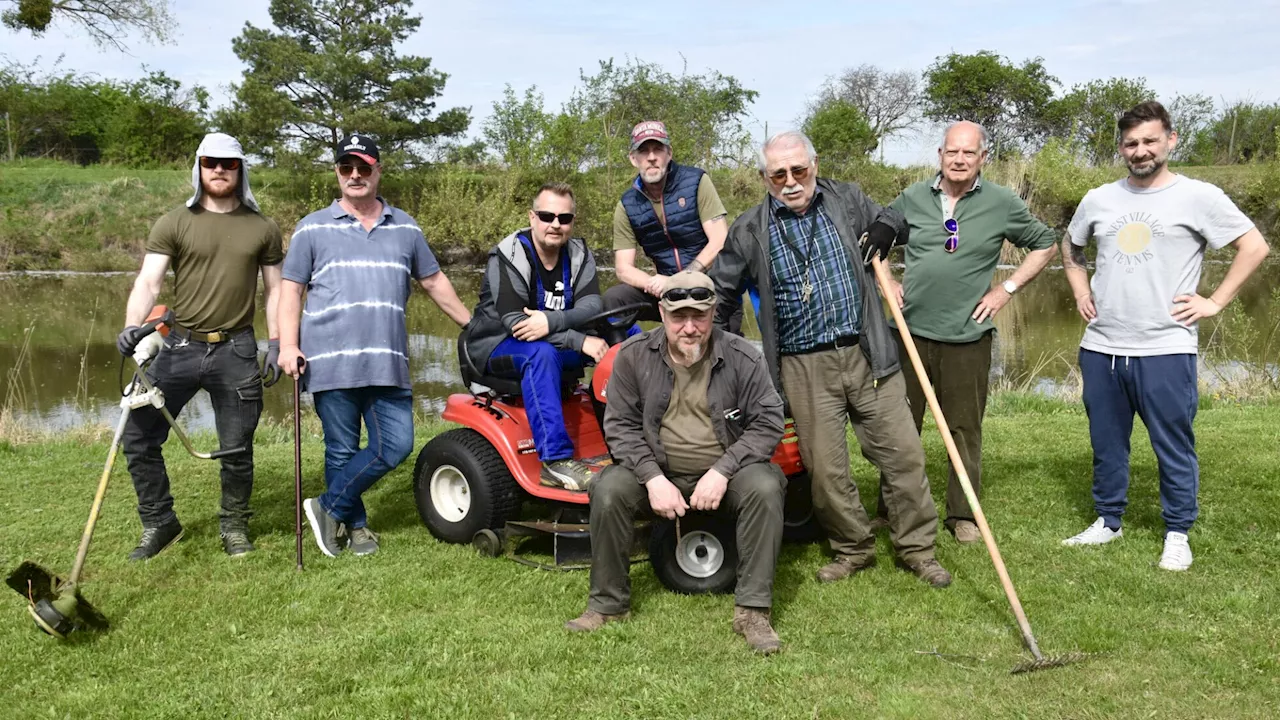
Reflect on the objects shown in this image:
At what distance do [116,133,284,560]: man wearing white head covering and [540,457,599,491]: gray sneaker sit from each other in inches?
54.7

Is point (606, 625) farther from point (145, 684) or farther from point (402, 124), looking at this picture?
point (402, 124)

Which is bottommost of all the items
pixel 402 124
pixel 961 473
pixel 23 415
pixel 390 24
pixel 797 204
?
pixel 23 415

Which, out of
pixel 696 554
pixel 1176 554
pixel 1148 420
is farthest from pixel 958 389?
pixel 696 554

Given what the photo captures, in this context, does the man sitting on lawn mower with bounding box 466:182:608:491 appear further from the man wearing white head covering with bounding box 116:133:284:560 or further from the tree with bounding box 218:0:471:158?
the tree with bounding box 218:0:471:158

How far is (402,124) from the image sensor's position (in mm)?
30031

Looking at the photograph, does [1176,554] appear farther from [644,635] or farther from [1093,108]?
[1093,108]

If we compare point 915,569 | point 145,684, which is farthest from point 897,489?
point 145,684

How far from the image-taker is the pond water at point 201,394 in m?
11.4

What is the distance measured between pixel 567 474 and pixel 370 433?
103cm

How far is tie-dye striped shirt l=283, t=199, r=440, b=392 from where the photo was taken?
462cm

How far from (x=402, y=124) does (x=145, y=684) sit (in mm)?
28393

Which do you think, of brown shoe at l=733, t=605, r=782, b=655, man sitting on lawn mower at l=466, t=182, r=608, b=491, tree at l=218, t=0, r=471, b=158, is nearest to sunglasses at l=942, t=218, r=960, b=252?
man sitting on lawn mower at l=466, t=182, r=608, b=491

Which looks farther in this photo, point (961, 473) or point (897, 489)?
point (897, 489)

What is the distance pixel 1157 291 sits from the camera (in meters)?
4.31
